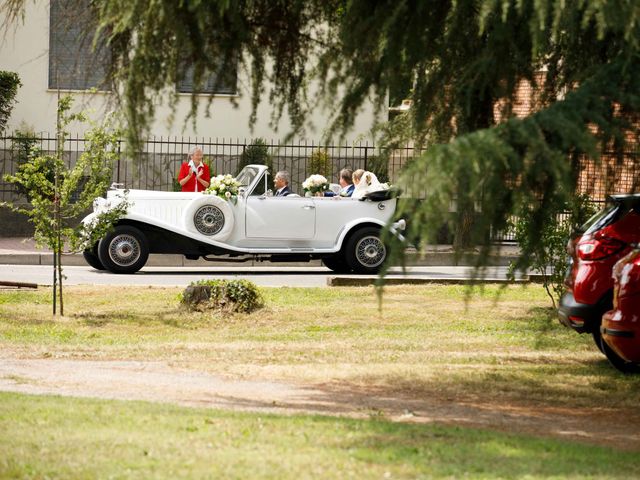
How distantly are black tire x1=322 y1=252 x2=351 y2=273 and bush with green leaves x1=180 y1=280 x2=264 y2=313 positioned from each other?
19.0 ft

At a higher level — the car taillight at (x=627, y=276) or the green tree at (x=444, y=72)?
the green tree at (x=444, y=72)

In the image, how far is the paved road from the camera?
18703mm

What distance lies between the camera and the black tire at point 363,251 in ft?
67.5

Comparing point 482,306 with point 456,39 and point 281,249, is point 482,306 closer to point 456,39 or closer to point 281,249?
point 281,249

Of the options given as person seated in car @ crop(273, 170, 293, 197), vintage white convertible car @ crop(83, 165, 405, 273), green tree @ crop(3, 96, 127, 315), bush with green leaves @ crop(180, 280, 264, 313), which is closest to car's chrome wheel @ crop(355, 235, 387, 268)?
vintage white convertible car @ crop(83, 165, 405, 273)

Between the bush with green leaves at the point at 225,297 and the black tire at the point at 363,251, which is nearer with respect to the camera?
the bush with green leaves at the point at 225,297

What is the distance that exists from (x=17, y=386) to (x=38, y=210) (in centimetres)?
496

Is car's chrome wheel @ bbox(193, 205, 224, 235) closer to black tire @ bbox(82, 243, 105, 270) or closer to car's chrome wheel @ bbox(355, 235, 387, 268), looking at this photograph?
black tire @ bbox(82, 243, 105, 270)

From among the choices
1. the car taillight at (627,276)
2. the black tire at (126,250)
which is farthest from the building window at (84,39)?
the black tire at (126,250)

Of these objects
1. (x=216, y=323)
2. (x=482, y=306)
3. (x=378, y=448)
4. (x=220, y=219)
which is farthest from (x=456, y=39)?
(x=220, y=219)

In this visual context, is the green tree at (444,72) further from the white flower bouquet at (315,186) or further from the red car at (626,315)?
Result: the white flower bouquet at (315,186)

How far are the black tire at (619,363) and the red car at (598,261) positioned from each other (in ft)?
1.52

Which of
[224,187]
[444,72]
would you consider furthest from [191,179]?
[444,72]

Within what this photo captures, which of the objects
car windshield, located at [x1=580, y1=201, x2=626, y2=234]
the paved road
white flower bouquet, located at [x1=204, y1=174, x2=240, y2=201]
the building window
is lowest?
the paved road
